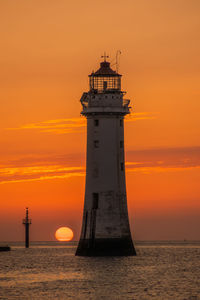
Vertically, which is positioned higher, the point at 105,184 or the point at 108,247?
the point at 105,184

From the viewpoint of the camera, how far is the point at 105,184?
8156cm

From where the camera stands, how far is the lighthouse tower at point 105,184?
81438 mm

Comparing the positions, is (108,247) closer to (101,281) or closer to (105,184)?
(105,184)

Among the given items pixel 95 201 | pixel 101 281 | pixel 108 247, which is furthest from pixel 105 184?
pixel 101 281

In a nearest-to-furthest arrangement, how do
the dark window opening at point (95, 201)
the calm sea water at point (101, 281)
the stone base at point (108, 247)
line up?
the calm sea water at point (101, 281) → the stone base at point (108, 247) → the dark window opening at point (95, 201)

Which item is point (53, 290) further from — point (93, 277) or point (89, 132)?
point (89, 132)

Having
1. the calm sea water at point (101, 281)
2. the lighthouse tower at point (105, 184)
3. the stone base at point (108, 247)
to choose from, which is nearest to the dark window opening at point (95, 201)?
the lighthouse tower at point (105, 184)

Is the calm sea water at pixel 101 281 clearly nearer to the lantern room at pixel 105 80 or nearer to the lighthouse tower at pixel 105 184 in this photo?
the lighthouse tower at pixel 105 184

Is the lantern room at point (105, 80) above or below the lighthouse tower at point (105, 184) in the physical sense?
above

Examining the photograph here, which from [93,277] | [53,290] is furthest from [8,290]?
[93,277]

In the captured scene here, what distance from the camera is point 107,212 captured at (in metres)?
81.6

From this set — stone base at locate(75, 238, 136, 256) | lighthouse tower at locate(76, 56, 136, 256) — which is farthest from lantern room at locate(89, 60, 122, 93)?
stone base at locate(75, 238, 136, 256)

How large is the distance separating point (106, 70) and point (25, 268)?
22.0m

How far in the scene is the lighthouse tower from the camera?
81.4 meters
